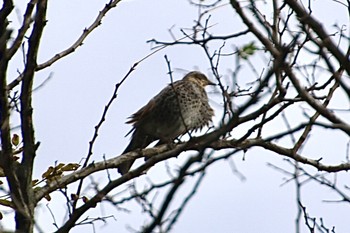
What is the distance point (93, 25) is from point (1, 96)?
3.64 feet

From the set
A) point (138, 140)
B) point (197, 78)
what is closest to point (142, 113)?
point (138, 140)

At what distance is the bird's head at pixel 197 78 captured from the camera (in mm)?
9148

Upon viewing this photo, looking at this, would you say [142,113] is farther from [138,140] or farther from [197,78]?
[197,78]

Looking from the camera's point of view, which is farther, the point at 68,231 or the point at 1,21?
the point at 1,21

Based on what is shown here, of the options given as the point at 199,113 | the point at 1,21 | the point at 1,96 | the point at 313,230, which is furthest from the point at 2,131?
the point at 199,113

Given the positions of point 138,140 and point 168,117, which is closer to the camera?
point 138,140

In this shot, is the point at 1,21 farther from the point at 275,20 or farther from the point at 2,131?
the point at 275,20

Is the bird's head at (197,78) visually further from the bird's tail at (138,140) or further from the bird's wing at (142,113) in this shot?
the bird's tail at (138,140)

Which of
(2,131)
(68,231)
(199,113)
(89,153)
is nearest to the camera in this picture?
(68,231)

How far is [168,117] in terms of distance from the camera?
8609 mm

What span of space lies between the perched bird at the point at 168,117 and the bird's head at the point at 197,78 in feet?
1.08

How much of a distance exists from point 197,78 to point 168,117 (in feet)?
3.01

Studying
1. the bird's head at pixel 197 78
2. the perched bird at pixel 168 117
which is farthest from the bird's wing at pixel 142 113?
the bird's head at pixel 197 78

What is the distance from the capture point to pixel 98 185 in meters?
4.96
